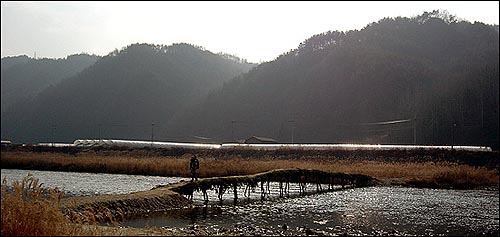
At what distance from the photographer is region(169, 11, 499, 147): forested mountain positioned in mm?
69125

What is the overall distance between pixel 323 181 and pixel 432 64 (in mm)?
66171

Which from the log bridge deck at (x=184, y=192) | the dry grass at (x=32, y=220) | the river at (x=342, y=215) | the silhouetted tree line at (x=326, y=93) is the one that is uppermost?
the silhouetted tree line at (x=326, y=93)

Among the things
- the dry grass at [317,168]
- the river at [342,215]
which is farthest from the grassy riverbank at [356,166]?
the river at [342,215]

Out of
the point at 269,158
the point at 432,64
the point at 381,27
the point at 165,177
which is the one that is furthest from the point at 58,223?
the point at 381,27

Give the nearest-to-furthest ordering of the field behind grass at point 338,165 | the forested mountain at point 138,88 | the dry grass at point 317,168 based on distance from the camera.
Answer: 1. the dry grass at point 317,168
2. the field behind grass at point 338,165
3. the forested mountain at point 138,88

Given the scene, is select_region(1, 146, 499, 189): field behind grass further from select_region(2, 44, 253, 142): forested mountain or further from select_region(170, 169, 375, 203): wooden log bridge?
select_region(2, 44, 253, 142): forested mountain

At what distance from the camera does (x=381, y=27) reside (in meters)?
114

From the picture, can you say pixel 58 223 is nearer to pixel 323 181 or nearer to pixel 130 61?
pixel 323 181

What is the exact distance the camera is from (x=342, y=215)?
1998cm

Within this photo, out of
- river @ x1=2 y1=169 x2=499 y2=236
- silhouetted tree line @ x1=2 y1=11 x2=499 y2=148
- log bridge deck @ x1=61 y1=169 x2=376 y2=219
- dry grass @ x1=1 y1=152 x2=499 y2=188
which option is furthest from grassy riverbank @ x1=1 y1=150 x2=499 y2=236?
silhouetted tree line @ x1=2 y1=11 x2=499 y2=148

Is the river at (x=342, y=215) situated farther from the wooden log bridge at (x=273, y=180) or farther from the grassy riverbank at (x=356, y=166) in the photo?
the grassy riverbank at (x=356, y=166)

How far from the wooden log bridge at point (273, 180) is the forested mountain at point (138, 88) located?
46.9 meters

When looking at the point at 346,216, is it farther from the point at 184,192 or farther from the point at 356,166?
the point at 356,166

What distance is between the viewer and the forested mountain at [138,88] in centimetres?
8962
